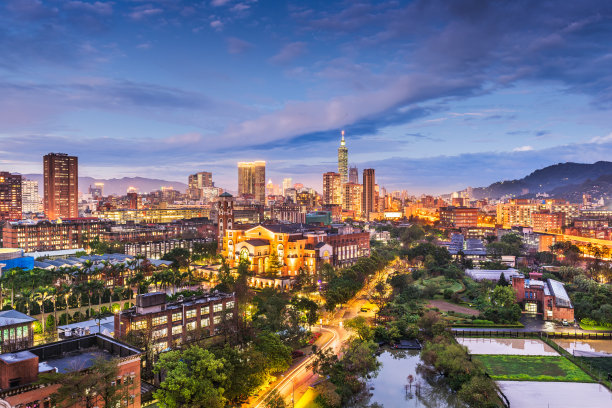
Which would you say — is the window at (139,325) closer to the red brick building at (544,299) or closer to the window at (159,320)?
the window at (159,320)

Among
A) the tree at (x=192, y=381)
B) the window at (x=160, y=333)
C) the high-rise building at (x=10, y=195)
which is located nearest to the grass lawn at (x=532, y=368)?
the tree at (x=192, y=381)

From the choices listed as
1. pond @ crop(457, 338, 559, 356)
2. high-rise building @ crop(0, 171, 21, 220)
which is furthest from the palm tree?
high-rise building @ crop(0, 171, 21, 220)

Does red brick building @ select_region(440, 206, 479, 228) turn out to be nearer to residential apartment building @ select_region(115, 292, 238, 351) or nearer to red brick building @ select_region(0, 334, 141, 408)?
residential apartment building @ select_region(115, 292, 238, 351)

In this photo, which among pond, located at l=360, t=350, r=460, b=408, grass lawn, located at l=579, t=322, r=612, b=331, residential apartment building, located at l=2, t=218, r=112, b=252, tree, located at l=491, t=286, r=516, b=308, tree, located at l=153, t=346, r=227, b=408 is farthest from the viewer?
residential apartment building, located at l=2, t=218, r=112, b=252

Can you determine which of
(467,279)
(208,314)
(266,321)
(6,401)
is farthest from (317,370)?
(467,279)

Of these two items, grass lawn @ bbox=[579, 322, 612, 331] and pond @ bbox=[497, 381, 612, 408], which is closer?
pond @ bbox=[497, 381, 612, 408]
